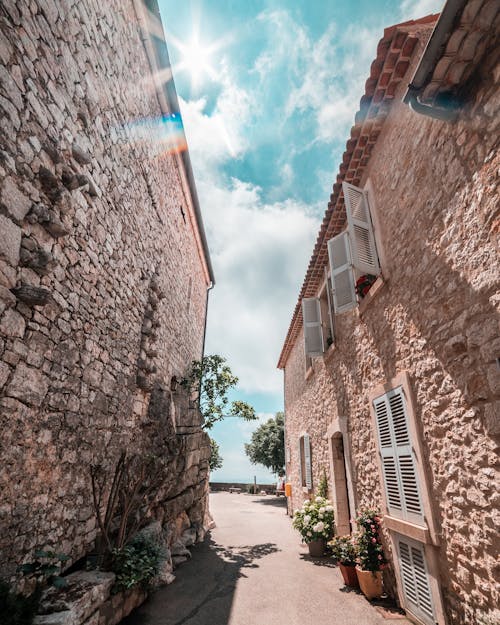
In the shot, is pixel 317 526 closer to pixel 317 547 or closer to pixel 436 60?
pixel 317 547

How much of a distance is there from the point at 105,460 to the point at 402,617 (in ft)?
12.6

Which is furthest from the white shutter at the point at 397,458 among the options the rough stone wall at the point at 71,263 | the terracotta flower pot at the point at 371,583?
the rough stone wall at the point at 71,263

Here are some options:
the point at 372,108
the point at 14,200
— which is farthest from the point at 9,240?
the point at 372,108

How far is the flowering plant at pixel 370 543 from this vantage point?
159 inches

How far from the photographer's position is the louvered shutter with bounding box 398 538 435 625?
3130 mm

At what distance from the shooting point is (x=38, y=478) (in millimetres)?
2967

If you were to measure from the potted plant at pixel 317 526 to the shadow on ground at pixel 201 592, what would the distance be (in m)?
0.83

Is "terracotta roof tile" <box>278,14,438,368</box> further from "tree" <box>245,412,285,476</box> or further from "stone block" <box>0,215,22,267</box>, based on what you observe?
"tree" <box>245,412,285,476</box>

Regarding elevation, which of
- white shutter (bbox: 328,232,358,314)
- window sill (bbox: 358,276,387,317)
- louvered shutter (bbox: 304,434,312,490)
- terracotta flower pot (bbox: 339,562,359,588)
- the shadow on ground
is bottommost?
the shadow on ground

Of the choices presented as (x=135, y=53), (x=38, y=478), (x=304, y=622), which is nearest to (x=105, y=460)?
(x=38, y=478)

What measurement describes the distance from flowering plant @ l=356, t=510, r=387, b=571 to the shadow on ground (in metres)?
1.77

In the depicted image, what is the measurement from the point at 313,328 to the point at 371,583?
4.71 m

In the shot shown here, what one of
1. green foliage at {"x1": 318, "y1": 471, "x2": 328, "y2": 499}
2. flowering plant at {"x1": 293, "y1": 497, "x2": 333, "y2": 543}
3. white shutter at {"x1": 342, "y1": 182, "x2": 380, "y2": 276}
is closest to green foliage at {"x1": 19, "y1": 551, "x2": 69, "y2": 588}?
flowering plant at {"x1": 293, "y1": 497, "x2": 333, "y2": 543}

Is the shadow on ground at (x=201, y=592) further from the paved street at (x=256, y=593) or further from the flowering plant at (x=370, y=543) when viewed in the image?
the flowering plant at (x=370, y=543)
